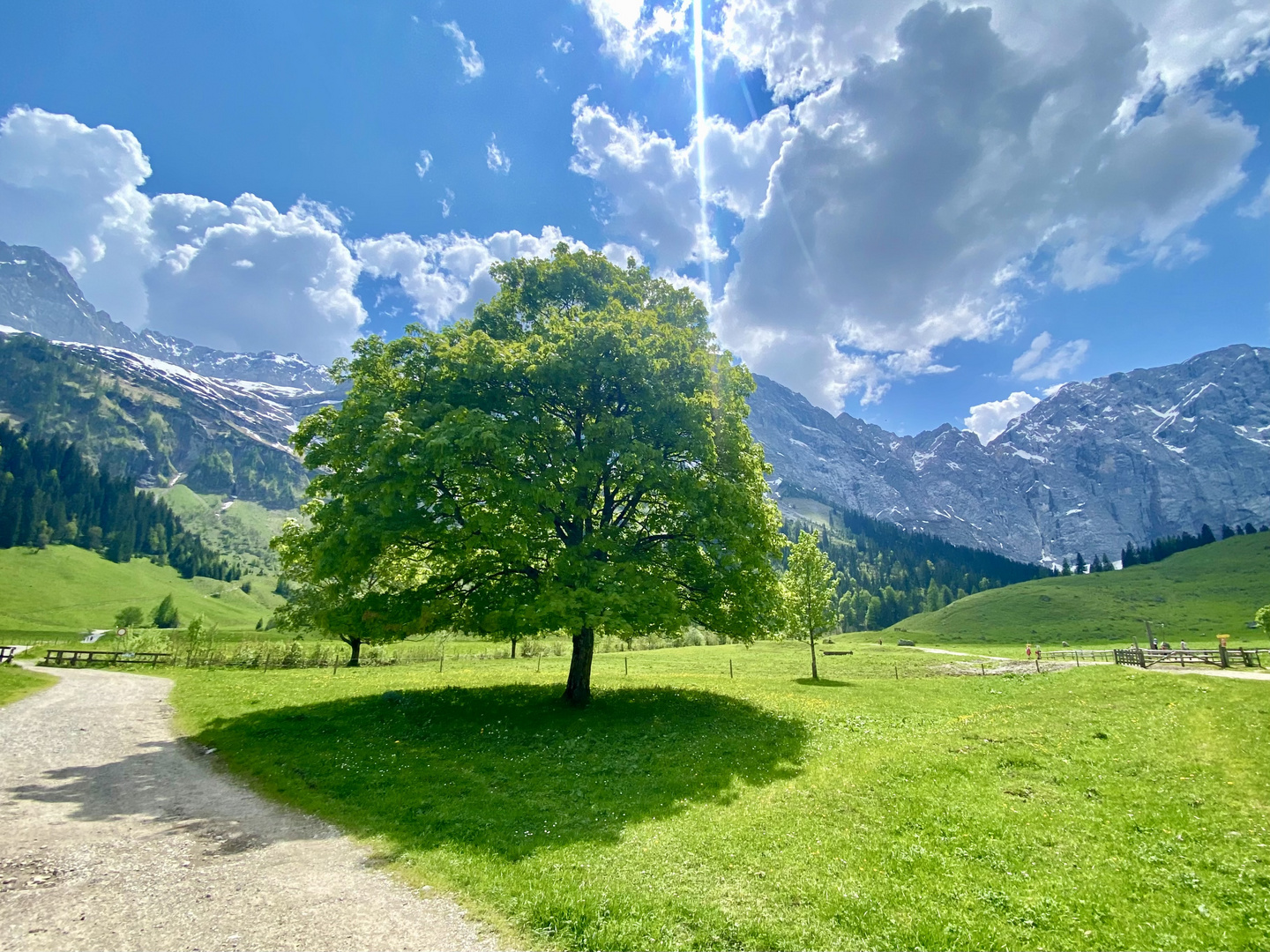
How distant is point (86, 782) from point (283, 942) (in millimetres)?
12982

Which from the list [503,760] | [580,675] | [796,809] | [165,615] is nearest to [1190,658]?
[580,675]

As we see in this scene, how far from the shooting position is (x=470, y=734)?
2064 cm

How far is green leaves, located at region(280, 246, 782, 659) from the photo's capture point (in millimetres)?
20359

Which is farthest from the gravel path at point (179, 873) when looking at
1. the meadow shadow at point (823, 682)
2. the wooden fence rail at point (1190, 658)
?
the wooden fence rail at point (1190, 658)

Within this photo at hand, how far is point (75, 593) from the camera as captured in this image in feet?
533

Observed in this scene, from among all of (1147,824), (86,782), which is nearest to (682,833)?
(1147,824)

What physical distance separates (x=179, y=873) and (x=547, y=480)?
14119 millimetres

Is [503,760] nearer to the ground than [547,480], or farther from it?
nearer to the ground

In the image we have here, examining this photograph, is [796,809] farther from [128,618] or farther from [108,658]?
[128,618]

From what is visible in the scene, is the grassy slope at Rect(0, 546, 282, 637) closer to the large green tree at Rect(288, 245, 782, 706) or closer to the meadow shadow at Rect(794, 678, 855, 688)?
the large green tree at Rect(288, 245, 782, 706)

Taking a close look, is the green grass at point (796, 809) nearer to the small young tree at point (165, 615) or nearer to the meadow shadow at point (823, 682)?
the meadow shadow at point (823, 682)

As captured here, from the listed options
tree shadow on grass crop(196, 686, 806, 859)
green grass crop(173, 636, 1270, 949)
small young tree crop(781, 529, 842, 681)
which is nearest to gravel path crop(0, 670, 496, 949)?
green grass crop(173, 636, 1270, 949)

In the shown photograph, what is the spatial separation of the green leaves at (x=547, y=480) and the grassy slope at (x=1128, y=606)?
118893 mm

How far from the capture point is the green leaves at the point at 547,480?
2036 cm
